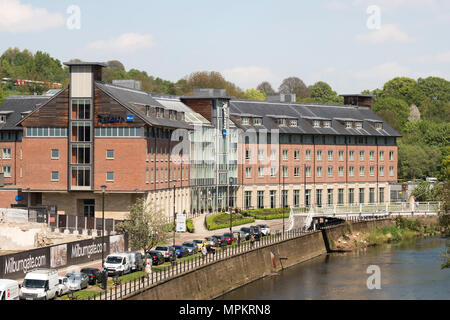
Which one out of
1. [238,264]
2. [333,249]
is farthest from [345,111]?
[238,264]

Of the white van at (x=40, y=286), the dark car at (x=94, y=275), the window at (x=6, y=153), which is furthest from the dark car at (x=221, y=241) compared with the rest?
the window at (x=6, y=153)

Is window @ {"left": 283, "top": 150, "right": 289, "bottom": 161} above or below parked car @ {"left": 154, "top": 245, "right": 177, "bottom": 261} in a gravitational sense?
above

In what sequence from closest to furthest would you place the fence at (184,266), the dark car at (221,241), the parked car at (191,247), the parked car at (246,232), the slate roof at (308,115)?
the fence at (184,266)
the parked car at (191,247)
the dark car at (221,241)
the parked car at (246,232)
the slate roof at (308,115)

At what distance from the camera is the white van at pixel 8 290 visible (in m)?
55.2

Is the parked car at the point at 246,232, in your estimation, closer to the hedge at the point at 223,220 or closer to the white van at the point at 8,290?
the hedge at the point at 223,220

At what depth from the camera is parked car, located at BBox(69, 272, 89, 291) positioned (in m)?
63.6

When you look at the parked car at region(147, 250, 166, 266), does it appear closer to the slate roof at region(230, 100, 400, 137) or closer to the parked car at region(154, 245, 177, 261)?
the parked car at region(154, 245, 177, 261)

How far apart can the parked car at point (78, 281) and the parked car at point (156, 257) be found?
13.4 metres

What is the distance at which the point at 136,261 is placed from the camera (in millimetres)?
75000

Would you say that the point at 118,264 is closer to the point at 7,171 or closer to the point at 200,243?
the point at 200,243

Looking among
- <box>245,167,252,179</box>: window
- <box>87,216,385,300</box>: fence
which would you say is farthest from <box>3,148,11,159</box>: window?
<box>87,216,385,300</box>: fence

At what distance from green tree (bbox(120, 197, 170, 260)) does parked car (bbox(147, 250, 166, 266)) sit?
2.65 metres

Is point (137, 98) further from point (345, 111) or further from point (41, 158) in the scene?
point (345, 111)

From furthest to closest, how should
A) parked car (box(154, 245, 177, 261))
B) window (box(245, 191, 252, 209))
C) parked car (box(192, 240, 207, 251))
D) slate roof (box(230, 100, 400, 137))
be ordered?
slate roof (box(230, 100, 400, 137)), window (box(245, 191, 252, 209)), parked car (box(192, 240, 207, 251)), parked car (box(154, 245, 177, 261))
